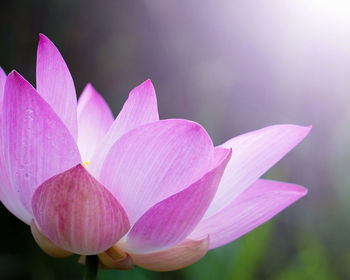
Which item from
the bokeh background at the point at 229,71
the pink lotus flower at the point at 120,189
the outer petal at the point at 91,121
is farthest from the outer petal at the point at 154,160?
the bokeh background at the point at 229,71

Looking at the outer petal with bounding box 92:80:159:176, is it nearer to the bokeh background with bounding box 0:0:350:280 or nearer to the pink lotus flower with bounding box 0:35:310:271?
the pink lotus flower with bounding box 0:35:310:271

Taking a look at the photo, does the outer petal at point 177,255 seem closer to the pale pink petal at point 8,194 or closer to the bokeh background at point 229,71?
the pale pink petal at point 8,194

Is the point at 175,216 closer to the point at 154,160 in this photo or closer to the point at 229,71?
the point at 154,160

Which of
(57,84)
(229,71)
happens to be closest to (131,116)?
(57,84)

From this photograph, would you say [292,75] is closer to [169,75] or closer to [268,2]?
[268,2]

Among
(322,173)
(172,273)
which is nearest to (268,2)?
(322,173)

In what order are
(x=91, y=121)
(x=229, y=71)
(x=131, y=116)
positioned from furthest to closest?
(x=229, y=71) < (x=91, y=121) < (x=131, y=116)

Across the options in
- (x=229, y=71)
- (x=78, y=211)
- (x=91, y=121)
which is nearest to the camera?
(x=78, y=211)
